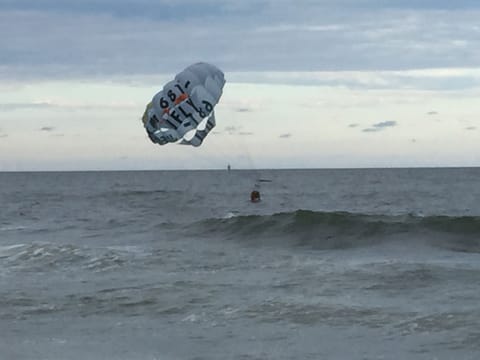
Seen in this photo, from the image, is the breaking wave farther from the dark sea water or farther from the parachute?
the parachute

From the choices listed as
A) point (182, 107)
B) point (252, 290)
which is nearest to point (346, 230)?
point (182, 107)

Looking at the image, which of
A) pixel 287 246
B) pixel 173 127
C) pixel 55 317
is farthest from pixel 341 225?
pixel 55 317

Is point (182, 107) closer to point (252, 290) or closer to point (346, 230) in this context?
point (252, 290)

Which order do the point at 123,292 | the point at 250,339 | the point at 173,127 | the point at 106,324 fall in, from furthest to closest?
the point at 173,127
the point at 123,292
the point at 106,324
the point at 250,339

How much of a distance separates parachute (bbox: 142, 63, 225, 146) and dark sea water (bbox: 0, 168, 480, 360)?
135 inches

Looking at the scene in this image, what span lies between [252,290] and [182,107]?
6683 millimetres

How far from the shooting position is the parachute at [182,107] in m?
23.6

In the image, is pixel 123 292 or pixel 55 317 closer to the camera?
pixel 55 317

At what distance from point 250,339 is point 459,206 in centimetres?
4334

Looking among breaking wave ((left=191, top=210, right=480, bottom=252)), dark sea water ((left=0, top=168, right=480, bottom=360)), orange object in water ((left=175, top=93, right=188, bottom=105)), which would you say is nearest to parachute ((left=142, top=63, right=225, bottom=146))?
orange object in water ((left=175, top=93, right=188, bottom=105))

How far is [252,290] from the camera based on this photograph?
61.5 feet

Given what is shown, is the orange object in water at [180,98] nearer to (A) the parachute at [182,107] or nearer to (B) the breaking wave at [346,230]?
(A) the parachute at [182,107]

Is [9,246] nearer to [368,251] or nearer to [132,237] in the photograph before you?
[132,237]

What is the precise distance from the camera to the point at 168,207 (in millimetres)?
57938
